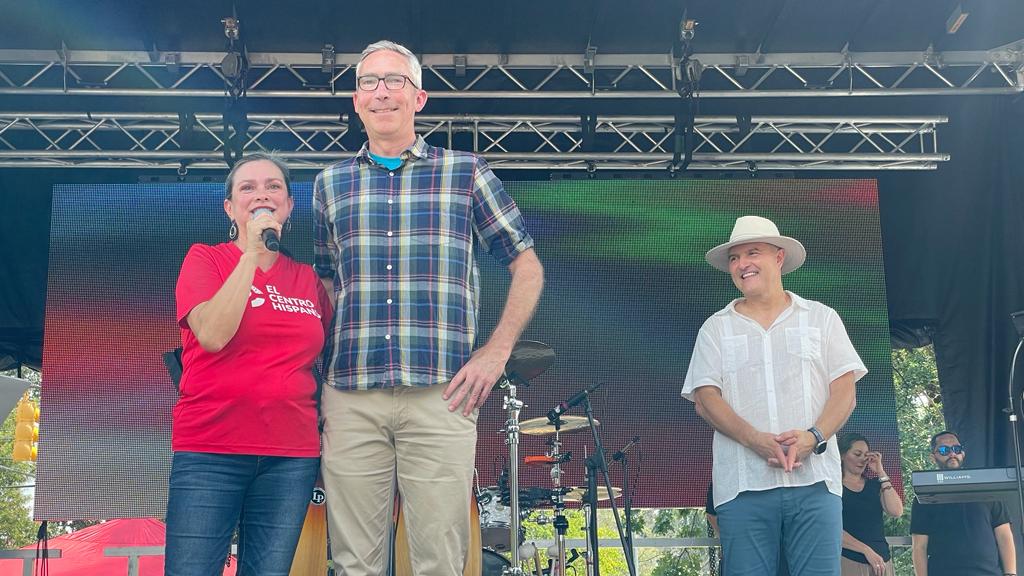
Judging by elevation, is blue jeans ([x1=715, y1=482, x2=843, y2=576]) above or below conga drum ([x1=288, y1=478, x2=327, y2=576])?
above

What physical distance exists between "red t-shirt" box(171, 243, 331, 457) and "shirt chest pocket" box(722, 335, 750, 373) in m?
1.47

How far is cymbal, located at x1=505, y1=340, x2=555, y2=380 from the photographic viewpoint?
3.97 meters

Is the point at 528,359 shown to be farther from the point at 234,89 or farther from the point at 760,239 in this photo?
the point at 234,89

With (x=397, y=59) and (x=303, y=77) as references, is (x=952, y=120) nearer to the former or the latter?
(x=303, y=77)

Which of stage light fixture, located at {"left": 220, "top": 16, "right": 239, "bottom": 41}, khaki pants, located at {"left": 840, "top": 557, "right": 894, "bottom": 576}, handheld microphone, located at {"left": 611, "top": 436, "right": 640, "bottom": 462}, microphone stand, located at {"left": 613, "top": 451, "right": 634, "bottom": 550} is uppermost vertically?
stage light fixture, located at {"left": 220, "top": 16, "right": 239, "bottom": 41}

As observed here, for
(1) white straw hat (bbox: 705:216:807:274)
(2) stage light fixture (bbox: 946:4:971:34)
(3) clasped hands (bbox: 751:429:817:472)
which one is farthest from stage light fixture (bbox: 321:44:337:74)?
(3) clasped hands (bbox: 751:429:817:472)

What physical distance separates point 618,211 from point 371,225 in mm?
4595

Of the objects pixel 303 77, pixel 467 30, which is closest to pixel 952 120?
pixel 467 30

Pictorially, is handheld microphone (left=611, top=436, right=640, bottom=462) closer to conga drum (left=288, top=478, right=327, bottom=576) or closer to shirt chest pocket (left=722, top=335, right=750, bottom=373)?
conga drum (left=288, top=478, right=327, bottom=576)

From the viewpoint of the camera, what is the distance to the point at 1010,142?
6.33m

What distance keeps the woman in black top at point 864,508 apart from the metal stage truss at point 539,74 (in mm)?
2216

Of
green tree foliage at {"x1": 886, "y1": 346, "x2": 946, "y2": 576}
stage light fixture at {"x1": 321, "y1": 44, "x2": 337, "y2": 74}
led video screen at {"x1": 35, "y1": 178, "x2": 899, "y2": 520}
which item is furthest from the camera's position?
green tree foliage at {"x1": 886, "y1": 346, "x2": 946, "y2": 576}

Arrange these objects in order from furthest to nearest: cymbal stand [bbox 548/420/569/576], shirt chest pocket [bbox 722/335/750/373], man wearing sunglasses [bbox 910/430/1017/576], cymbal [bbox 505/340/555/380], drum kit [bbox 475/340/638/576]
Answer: man wearing sunglasses [bbox 910/430/1017/576], cymbal stand [bbox 548/420/569/576], drum kit [bbox 475/340/638/576], cymbal [bbox 505/340/555/380], shirt chest pocket [bbox 722/335/750/373]

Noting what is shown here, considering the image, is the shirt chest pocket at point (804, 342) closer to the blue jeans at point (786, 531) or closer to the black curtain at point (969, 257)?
the blue jeans at point (786, 531)
